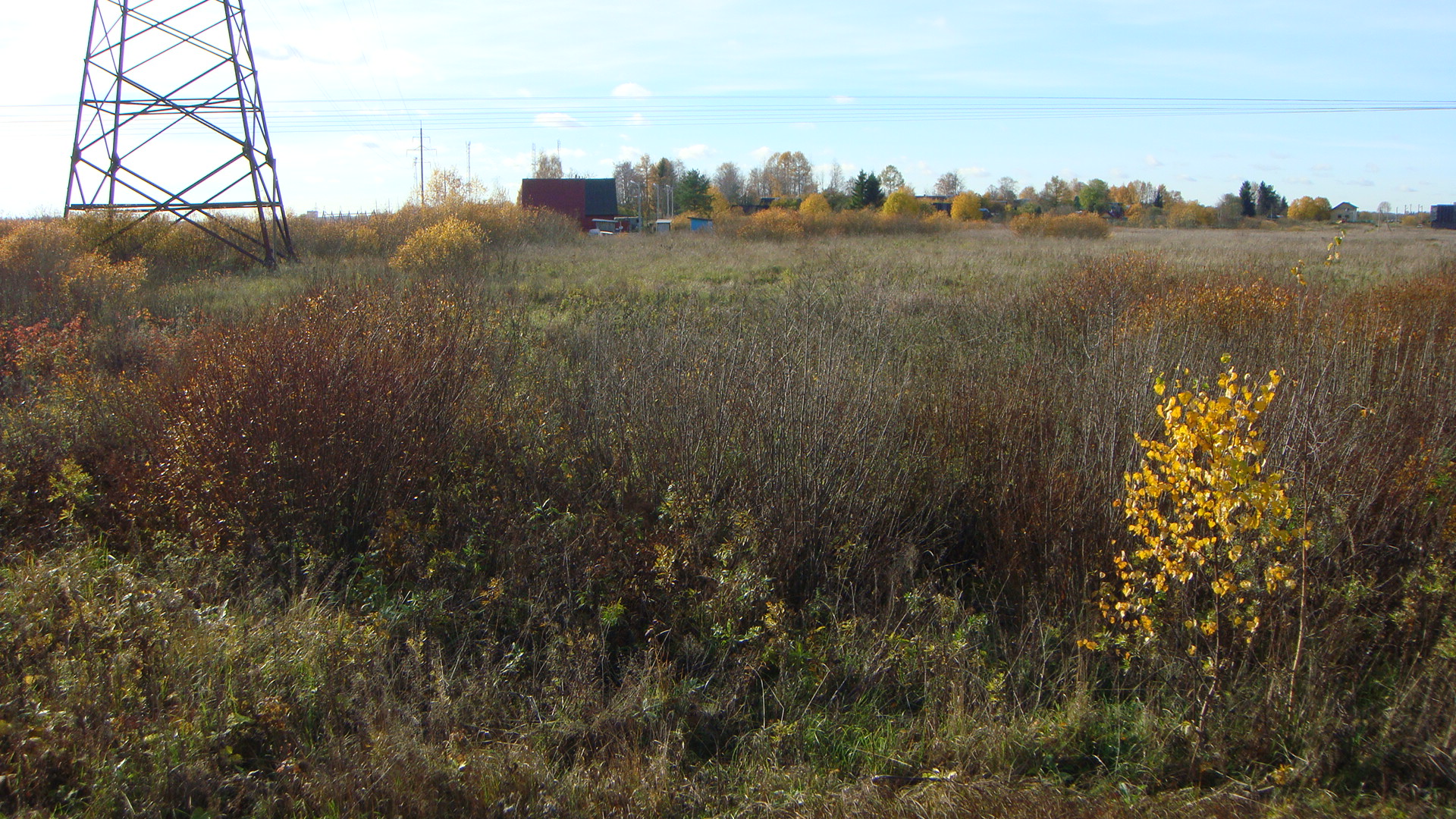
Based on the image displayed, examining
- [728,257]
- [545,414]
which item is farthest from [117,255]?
[545,414]

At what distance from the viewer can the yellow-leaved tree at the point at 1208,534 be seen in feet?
10.9

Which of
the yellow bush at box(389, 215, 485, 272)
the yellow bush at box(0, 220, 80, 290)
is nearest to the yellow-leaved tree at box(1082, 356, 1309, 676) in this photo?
the yellow bush at box(389, 215, 485, 272)

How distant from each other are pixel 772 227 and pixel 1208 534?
31935 mm

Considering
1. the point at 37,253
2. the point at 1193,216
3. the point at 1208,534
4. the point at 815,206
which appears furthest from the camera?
the point at 1193,216

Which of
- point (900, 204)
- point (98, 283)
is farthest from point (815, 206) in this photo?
point (98, 283)

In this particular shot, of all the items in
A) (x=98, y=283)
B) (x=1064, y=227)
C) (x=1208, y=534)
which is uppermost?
(x=1064, y=227)

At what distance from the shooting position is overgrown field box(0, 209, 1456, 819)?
11.3 ft

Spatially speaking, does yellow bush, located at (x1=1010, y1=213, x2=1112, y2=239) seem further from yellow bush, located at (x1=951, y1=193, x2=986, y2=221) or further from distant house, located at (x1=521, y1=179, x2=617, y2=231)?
distant house, located at (x1=521, y1=179, x2=617, y2=231)

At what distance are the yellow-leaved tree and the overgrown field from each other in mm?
33

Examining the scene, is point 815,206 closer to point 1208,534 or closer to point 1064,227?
point 1064,227

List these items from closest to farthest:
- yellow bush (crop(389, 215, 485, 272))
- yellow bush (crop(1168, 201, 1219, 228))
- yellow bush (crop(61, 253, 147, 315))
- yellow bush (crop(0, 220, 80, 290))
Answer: yellow bush (crop(61, 253, 147, 315)) → yellow bush (crop(0, 220, 80, 290)) → yellow bush (crop(389, 215, 485, 272)) → yellow bush (crop(1168, 201, 1219, 228))

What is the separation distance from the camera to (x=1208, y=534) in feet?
13.7

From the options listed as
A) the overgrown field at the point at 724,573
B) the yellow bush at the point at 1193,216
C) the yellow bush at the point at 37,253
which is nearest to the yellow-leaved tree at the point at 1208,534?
the overgrown field at the point at 724,573

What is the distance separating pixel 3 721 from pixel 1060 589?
5385 mm
